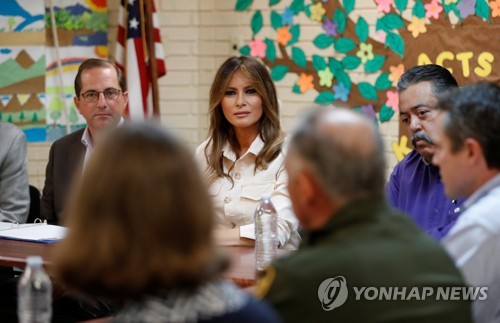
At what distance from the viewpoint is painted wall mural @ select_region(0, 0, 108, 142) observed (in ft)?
15.8

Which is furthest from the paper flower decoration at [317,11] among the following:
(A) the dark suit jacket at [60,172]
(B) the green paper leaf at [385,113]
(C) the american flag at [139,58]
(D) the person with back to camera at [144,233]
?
(D) the person with back to camera at [144,233]

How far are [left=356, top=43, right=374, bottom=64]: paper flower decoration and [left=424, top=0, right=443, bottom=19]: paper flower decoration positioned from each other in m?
0.37

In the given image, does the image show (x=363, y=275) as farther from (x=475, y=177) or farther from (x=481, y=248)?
(x=475, y=177)

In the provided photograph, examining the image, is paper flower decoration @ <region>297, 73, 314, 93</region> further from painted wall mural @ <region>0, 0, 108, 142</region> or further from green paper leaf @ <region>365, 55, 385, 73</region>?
painted wall mural @ <region>0, 0, 108, 142</region>

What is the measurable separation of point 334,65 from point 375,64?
26 centimetres

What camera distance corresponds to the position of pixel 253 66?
350cm

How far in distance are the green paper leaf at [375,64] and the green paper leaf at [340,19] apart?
26 centimetres

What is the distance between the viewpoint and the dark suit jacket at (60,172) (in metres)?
3.78

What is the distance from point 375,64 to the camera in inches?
177

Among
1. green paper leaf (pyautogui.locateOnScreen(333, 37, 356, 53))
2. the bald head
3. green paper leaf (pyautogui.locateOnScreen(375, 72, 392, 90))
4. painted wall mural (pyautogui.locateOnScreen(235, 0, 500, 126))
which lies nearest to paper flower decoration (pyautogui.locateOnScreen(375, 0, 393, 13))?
painted wall mural (pyautogui.locateOnScreen(235, 0, 500, 126))

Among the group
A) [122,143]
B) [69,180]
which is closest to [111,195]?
[122,143]

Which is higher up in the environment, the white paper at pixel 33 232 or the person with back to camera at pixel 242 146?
the person with back to camera at pixel 242 146

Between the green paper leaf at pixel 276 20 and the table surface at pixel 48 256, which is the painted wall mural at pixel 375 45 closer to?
the green paper leaf at pixel 276 20

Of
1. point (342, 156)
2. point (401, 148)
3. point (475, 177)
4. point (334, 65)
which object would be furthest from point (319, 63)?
point (342, 156)
